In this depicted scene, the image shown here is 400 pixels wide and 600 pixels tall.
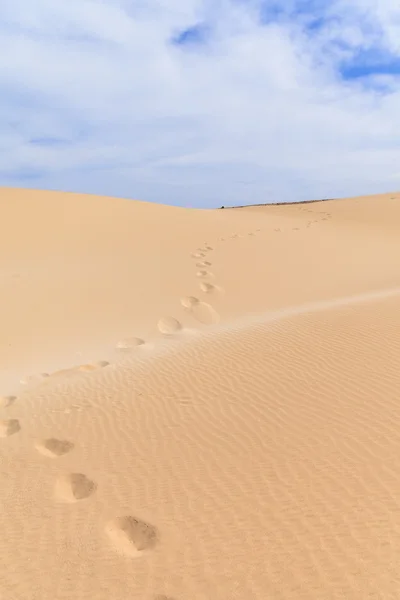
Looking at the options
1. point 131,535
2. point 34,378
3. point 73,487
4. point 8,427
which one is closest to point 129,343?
point 34,378

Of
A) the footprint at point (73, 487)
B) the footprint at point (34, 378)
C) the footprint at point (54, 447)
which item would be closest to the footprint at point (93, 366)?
the footprint at point (34, 378)

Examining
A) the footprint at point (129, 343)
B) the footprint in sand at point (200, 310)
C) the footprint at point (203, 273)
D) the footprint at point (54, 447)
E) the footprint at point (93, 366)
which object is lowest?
the footprint at point (54, 447)

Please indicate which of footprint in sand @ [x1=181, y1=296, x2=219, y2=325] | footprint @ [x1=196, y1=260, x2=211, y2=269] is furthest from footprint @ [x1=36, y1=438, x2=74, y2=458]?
footprint @ [x1=196, y1=260, x2=211, y2=269]

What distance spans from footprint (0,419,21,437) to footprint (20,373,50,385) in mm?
1146

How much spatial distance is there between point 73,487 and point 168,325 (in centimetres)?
451

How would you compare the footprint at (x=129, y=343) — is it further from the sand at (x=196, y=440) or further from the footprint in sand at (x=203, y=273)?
the footprint in sand at (x=203, y=273)

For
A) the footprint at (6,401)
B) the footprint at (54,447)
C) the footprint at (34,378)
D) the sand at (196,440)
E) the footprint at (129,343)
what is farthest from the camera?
the footprint at (129,343)

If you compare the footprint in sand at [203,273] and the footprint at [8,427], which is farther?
the footprint in sand at [203,273]

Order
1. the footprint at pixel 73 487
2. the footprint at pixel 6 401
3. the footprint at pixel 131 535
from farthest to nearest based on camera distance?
1. the footprint at pixel 6 401
2. the footprint at pixel 73 487
3. the footprint at pixel 131 535

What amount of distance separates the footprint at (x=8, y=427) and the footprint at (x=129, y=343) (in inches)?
94.7

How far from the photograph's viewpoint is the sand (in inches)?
100

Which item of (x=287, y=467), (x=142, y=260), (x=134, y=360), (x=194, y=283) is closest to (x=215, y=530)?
(x=287, y=467)

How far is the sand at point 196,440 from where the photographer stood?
2.54 metres

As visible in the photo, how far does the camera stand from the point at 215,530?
2.81 metres
